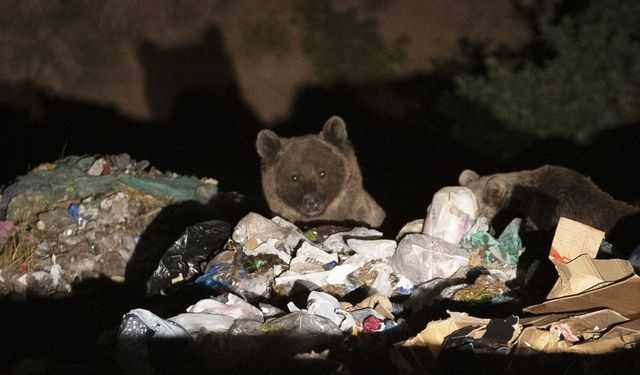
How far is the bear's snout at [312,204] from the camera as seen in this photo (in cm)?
587

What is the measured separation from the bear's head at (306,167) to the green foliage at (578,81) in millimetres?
3181

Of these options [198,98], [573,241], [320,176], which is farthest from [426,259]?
[198,98]

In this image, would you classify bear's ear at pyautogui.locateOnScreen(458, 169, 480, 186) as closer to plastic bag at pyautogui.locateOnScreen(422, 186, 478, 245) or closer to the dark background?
plastic bag at pyautogui.locateOnScreen(422, 186, 478, 245)

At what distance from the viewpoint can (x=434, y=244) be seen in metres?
4.05

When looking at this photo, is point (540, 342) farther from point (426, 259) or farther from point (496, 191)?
point (496, 191)

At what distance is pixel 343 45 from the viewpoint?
12273 mm

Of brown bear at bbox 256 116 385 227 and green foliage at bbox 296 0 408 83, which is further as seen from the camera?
green foliage at bbox 296 0 408 83

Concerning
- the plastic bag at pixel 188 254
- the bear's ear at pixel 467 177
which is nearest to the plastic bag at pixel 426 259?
the plastic bag at pixel 188 254

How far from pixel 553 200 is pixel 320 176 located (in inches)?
85.0

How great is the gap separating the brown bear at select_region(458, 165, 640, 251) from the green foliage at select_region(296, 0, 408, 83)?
6.97 metres

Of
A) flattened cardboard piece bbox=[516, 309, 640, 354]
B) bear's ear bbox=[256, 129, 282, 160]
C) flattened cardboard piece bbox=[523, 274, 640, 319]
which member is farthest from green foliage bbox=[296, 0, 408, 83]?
flattened cardboard piece bbox=[516, 309, 640, 354]

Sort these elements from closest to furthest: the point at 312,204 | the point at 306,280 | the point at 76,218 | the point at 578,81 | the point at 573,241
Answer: the point at 573,241 → the point at 306,280 → the point at 312,204 → the point at 76,218 → the point at 578,81

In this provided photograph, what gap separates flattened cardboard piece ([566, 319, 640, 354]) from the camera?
281cm

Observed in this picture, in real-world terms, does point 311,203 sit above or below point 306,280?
below
